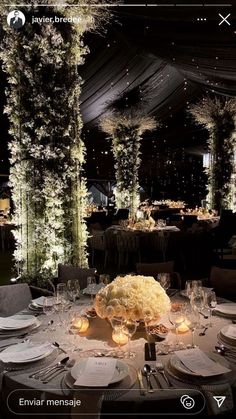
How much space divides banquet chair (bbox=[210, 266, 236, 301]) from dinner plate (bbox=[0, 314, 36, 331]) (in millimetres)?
1823

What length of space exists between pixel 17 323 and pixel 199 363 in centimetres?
113

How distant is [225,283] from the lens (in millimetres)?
3520

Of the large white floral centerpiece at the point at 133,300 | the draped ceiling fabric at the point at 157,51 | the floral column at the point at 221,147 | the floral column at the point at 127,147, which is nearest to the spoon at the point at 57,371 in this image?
the large white floral centerpiece at the point at 133,300

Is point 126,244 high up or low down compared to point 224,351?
up

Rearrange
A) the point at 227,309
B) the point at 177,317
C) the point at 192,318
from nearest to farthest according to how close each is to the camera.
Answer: the point at 192,318
the point at 177,317
the point at 227,309

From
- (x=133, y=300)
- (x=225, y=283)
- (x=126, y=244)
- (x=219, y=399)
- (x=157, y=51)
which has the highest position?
(x=157, y=51)

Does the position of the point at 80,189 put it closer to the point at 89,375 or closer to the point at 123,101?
the point at 89,375

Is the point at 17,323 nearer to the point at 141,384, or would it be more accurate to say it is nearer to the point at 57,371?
the point at 57,371

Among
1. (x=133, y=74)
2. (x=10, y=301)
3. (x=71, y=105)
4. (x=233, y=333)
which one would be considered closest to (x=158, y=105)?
(x=133, y=74)

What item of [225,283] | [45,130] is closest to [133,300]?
[225,283]

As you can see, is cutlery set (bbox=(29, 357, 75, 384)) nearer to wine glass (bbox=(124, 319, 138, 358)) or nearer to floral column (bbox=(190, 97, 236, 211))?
wine glass (bbox=(124, 319, 138, 358))

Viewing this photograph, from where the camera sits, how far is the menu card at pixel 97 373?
168 cm

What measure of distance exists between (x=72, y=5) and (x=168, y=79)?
6201mm

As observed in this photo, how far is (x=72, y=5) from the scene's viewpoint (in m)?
4.88
